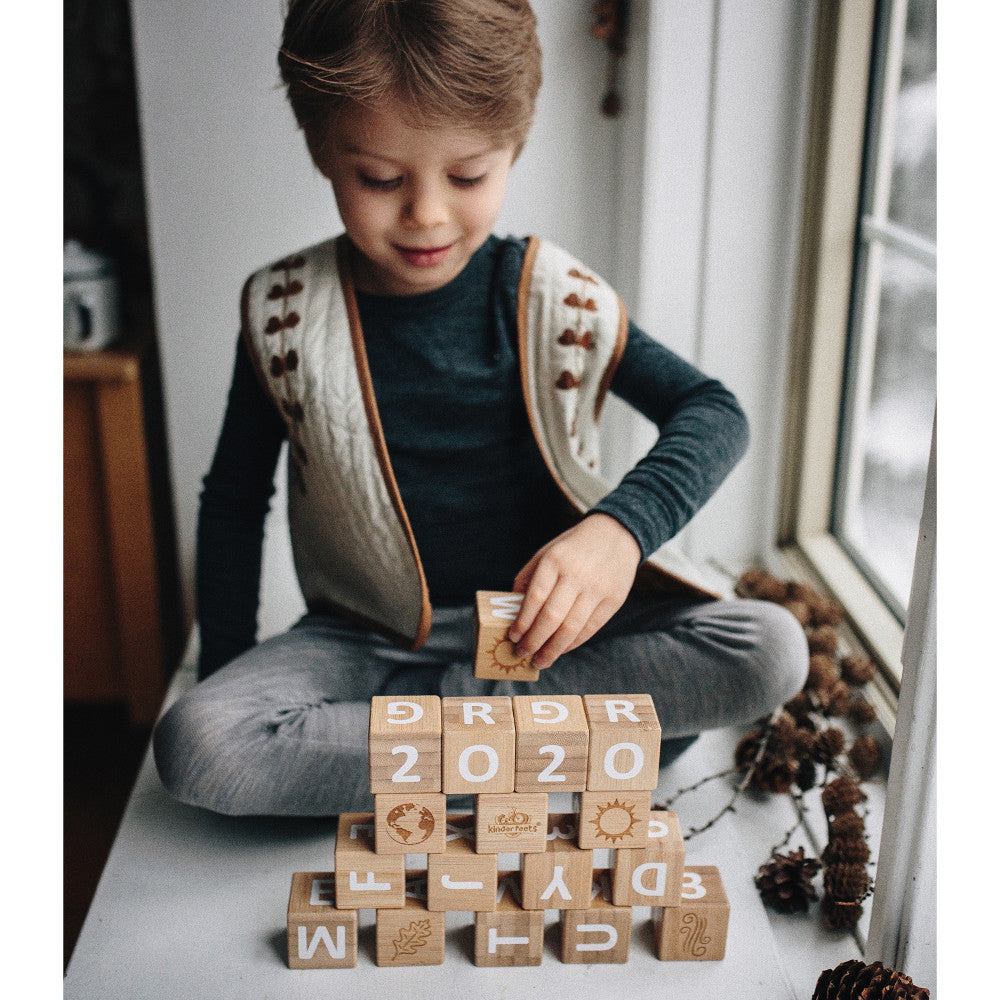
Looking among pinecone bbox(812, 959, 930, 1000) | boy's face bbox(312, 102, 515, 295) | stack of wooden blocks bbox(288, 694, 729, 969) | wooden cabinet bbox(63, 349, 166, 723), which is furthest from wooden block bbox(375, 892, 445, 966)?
wooden cabinet bbox(63, 349, 166, 723)

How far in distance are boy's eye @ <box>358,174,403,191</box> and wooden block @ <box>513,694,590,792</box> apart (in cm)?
36

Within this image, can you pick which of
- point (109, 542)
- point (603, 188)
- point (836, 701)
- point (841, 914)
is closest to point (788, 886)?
point (841, 914)

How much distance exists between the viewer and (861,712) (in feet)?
3.24

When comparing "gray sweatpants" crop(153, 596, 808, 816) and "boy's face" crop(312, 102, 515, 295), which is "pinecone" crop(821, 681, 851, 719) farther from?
"boy's face" crop(312, 102, 515, 295)

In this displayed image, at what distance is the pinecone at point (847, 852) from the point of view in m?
0.79

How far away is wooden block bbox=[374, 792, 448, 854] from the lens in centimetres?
63

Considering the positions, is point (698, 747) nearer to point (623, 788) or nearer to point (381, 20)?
point (623, 788)

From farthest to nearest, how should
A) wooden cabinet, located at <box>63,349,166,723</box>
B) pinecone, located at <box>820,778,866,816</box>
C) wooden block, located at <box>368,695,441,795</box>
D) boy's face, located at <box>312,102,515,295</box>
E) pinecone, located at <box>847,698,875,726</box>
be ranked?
wooden cabinet, located at <box>63,349,166,723</box>
pinecone, located at <box>847,698,875,726</box>
pinecone, located at <box>820,778,866,816</box>
boy's face, located at <box>312,102,515,295</box>
wooden block, located at <box>368,695,441,795</box>

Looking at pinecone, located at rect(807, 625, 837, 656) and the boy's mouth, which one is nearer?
the boy's mouth

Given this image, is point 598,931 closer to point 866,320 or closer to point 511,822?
point 511,822

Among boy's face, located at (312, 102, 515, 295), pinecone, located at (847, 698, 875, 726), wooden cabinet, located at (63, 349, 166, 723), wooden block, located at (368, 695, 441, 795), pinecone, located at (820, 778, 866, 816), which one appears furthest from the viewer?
wooden cabinet, located at (63, 349, 166, 723)

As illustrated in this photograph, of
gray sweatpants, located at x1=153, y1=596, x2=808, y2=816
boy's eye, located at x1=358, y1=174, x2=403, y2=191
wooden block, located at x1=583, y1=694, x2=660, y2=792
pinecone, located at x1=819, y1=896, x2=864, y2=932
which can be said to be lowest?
pinecone, located at x1=819, y1=896, x2=864, y2=932

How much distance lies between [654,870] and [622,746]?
107 mm
